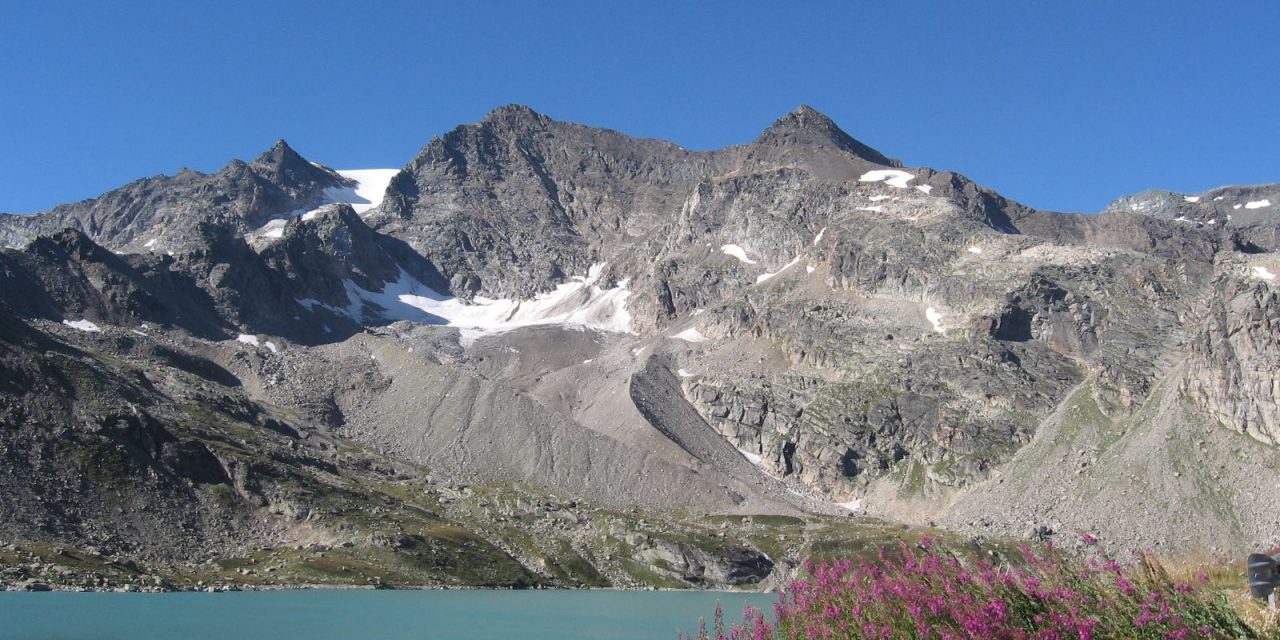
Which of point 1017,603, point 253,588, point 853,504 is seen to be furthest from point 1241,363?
point 1017,603

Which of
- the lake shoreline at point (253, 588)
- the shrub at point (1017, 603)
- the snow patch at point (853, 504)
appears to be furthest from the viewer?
the snow patch at point (853, 504)

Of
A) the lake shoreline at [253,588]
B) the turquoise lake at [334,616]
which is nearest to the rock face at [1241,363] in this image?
the lake shoreline at [253,588]

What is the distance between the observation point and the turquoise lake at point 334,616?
60.5 metres

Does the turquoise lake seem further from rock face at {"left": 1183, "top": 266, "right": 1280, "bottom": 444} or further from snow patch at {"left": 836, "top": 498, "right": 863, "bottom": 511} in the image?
rock face at {"left": 1183, "top": 266, "right": 1280, "bottom": 444}

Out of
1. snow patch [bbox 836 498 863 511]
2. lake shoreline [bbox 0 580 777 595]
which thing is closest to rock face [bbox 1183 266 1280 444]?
snow patch [bbox 836 498 863 511]

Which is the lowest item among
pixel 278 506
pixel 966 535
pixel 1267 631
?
pixel 966 535

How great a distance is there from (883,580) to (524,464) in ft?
543

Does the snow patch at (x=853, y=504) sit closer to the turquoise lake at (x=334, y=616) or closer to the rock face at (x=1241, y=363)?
the rock face at (x=1241, y=363)

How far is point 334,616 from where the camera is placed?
7556 centimetres

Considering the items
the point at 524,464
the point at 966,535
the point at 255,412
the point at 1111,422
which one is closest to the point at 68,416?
the point at 255,412

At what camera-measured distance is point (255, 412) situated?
172 m

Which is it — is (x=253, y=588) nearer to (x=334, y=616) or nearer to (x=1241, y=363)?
(x=334, y=616)

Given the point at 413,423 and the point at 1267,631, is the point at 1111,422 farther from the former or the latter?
the point at 1267,631

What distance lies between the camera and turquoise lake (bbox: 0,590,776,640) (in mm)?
60531
